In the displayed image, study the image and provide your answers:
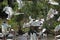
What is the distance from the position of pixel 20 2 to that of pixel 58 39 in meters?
0.74

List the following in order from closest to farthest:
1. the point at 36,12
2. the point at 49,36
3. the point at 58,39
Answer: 1. the point at 58,39
2. the point at 49,36
3. the point at 36,12

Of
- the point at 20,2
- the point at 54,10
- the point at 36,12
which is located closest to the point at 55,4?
the point at 54,10

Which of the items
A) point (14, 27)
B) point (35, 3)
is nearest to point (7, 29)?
point (14, 27)

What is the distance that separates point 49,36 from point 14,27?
1.67ft

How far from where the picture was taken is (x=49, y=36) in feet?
9.61

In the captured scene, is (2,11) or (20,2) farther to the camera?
(2,11)

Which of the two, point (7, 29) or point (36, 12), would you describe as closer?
point (7, 29)

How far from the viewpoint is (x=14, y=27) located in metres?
2.91

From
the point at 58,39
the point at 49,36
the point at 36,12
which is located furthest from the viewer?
the point at 36,12

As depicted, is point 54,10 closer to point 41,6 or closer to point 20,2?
point 41,6

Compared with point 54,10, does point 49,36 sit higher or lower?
lower

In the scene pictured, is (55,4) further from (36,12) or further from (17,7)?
(17,7)

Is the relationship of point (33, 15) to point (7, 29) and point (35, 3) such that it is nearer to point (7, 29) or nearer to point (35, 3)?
point (35, 3)

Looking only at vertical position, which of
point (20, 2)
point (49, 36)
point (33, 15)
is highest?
point (20, 2)
